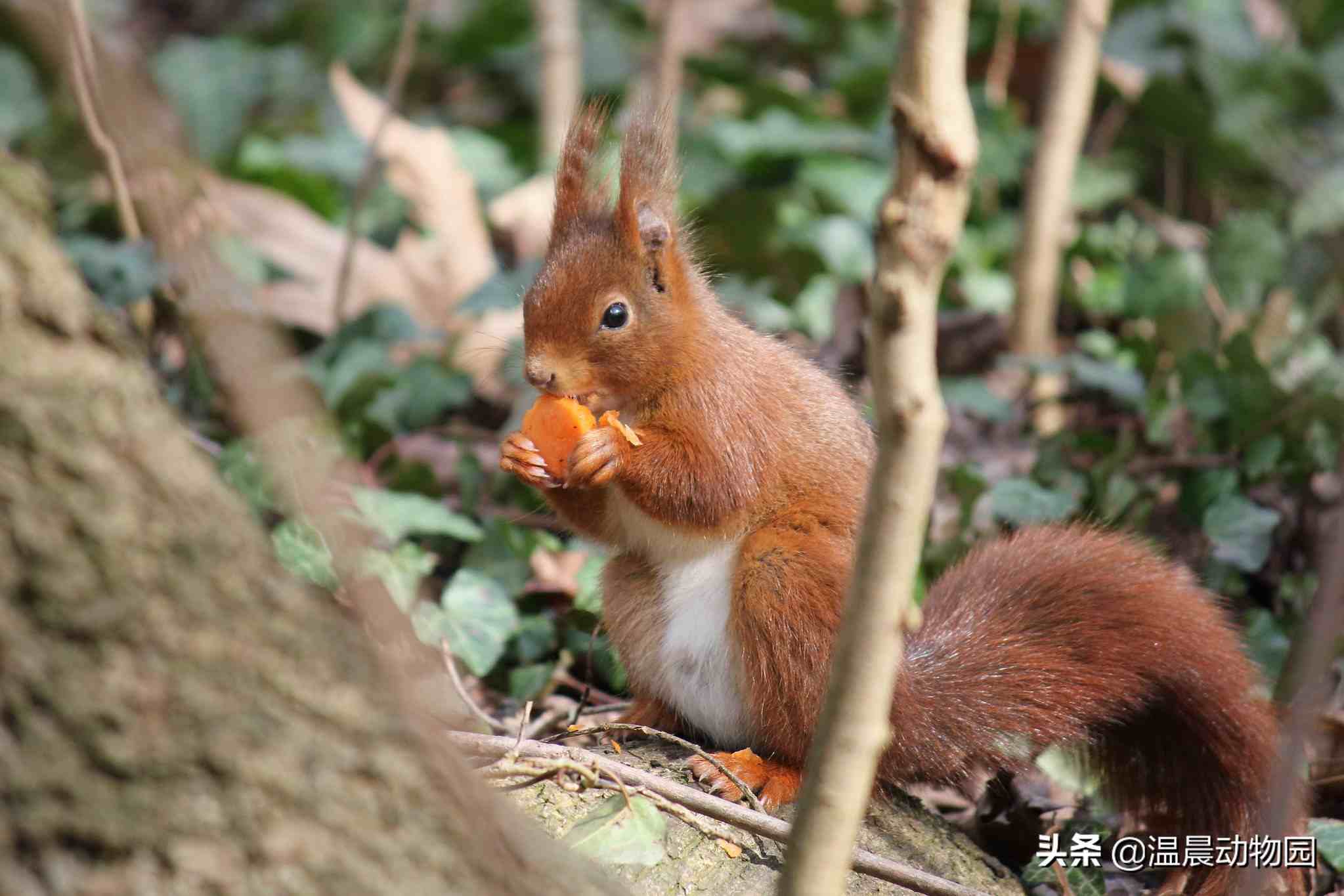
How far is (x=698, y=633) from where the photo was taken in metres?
2.28

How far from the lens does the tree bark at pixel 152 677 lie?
41.2 inches

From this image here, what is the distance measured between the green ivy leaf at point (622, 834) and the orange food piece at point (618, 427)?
67cm

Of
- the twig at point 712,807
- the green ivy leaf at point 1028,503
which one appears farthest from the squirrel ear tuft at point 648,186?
the green ivy leaf at point 1028,503

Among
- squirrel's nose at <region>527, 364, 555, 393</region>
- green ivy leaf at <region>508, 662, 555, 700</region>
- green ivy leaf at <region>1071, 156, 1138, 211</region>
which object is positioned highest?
green ivy leaf at <region>1071, 156, 1138, 211</region>

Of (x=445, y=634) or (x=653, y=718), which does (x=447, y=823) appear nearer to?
(x=653, y=718)

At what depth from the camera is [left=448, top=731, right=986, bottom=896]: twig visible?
6.18ft

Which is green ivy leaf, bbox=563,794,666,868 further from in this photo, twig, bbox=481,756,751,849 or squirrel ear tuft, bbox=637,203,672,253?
squirrel ear tuft, bbox=637,203,672,253

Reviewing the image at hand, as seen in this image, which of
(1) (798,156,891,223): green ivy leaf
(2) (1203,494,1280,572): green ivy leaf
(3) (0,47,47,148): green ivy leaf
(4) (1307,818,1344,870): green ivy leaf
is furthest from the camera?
(3) (0,47,47,148): green ivy leaf

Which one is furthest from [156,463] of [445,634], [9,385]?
[445,634]

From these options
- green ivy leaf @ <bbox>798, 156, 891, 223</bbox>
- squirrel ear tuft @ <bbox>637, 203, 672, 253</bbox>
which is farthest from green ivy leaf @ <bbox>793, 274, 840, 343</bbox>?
squirrel ear tuft @ <bbox>637, 203, 672, 253</bbox>

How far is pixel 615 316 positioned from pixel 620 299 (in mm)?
33

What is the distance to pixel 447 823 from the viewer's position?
3.98 ft

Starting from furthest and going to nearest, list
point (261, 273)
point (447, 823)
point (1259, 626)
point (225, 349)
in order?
point (261, 273) → point (1259, 626) → point (447, 823) → point (225, 349)

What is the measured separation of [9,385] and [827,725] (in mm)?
738
